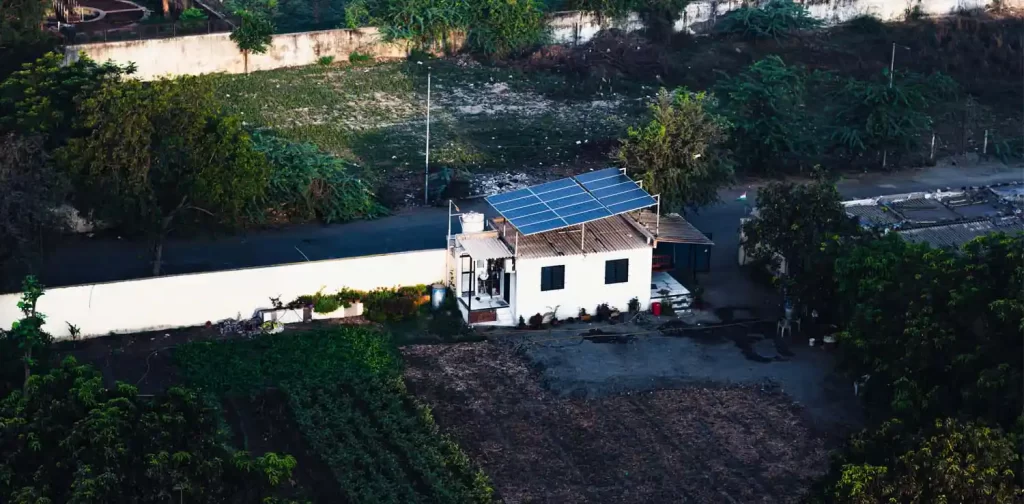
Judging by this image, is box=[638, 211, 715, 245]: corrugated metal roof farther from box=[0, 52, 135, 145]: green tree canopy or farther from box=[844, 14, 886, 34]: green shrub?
box=[844, 14, 886, 34]: green shrub

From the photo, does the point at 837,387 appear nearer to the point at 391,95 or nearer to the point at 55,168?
the point at 55,168

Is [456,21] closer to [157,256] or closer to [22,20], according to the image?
[22,20]

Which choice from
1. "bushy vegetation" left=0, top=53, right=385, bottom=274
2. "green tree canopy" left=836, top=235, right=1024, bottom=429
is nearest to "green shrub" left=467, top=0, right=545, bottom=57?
"bushy vegetation" left=0, top=53, right=385, bottom=274

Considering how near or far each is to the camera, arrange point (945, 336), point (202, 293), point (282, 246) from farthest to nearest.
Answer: point (282, 246)
point (202, 293)
point (945, 336)

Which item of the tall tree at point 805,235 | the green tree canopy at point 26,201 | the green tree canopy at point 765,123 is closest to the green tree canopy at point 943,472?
the tall tree at point 805,235

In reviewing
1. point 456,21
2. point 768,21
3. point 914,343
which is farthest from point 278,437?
point 768,21

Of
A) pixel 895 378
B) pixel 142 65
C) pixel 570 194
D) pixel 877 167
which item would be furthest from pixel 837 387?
pixel 142 65
